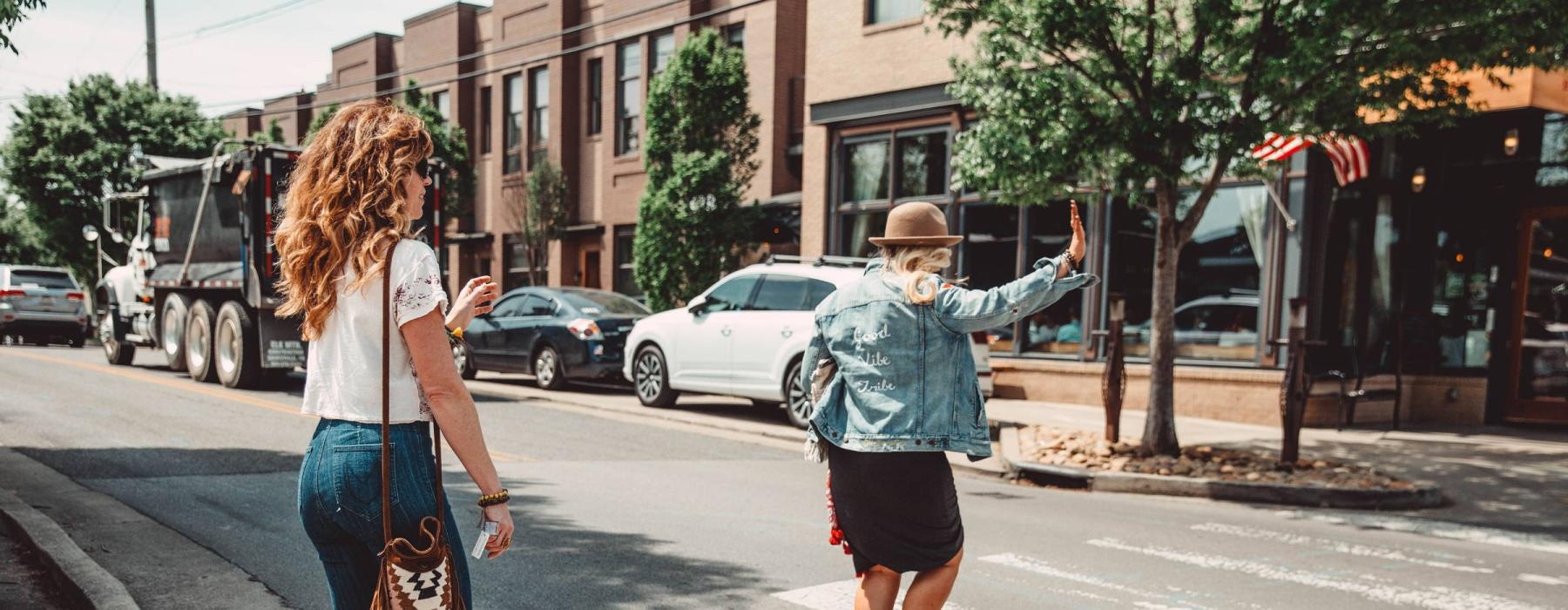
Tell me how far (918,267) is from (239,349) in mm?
11856

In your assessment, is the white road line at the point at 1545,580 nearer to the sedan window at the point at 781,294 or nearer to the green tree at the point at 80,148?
the sedan window at the point at 781,294

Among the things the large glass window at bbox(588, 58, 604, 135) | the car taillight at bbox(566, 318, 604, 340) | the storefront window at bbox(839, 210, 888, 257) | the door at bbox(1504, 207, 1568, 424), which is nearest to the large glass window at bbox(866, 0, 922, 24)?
the storefront window at bbox(839, 210, 888, 257)

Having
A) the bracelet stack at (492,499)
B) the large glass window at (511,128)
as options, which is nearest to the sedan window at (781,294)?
the bracelet stack at (492,499)

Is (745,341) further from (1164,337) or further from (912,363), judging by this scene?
(912,363)

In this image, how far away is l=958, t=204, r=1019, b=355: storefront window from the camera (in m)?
15.5

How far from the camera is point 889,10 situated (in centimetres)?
1678

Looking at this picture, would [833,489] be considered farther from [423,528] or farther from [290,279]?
[290,279]

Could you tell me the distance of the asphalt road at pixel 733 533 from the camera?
5.46 m

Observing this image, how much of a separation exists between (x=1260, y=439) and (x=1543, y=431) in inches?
155

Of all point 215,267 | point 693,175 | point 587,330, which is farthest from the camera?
point 693,175

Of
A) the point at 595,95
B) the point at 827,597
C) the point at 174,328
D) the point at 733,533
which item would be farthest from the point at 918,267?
the point at 595,95

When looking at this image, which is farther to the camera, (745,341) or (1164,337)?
(745,341)

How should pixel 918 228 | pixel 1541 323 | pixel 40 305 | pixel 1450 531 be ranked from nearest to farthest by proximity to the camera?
pixel 918 228 < pixel 1450 531 < pixel 1541 323 < pixel 40 305

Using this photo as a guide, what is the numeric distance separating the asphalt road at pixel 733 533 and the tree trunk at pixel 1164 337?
1.07 m
